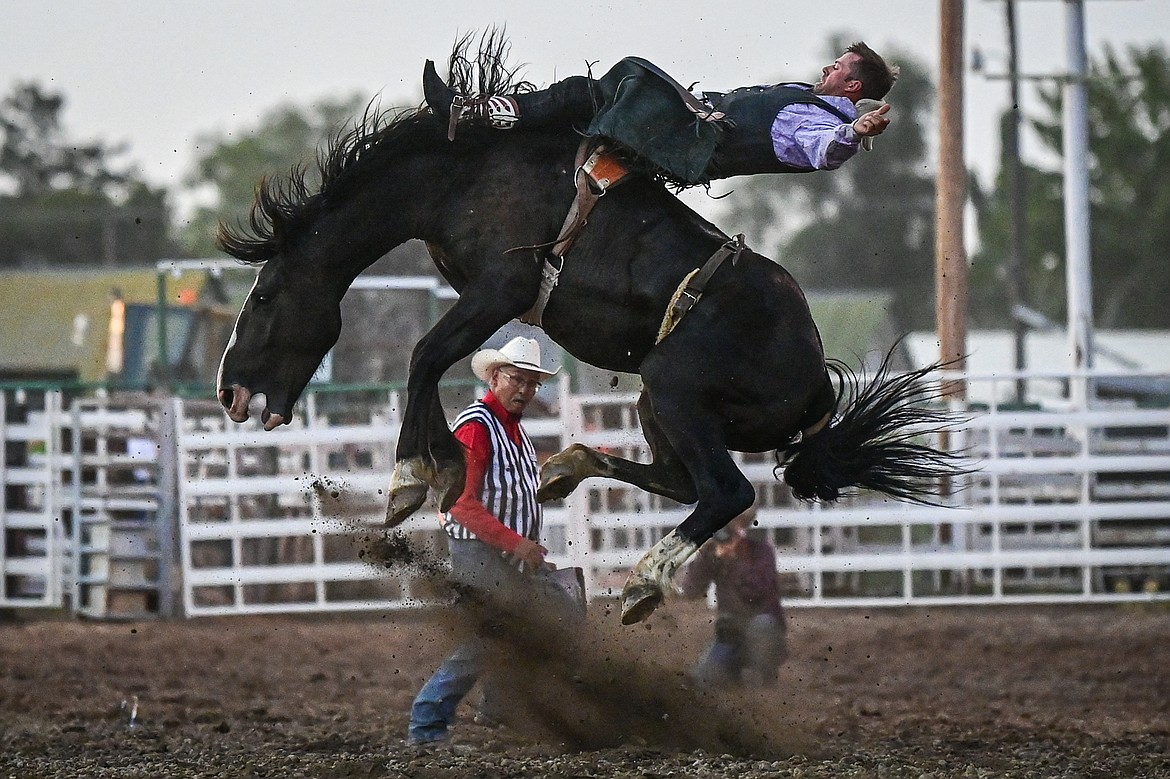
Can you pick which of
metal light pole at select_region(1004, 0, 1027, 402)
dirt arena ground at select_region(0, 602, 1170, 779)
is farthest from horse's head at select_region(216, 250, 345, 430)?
metal light pole at select_region(1004, 0, 1027, 402)

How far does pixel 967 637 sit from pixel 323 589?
433 cm

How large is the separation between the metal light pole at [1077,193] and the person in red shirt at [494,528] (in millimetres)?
9739

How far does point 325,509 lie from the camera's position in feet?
19.7

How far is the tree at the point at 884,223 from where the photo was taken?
5050 centimetres

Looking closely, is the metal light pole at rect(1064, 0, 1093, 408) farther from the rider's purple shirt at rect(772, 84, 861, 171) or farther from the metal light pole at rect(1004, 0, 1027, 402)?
the rider's purple shirt at rect(772, 84, 861, 171)

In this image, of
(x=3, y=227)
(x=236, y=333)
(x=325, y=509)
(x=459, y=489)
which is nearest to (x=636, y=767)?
(x=459, y=489)

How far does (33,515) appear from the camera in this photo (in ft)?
37.0

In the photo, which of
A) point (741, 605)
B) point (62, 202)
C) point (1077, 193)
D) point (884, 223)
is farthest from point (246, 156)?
point (741, 605)

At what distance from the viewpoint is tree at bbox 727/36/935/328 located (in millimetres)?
50500

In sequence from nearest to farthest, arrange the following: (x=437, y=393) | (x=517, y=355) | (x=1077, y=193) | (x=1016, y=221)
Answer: (x=437, y=393)
(x=517, y=355)
(x=1077, y=193)
(x=1016, y=221)

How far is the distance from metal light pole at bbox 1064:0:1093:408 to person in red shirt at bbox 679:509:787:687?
7.96 m

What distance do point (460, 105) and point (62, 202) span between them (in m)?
50.9

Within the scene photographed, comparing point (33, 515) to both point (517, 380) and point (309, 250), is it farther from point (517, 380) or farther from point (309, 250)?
point (309, 250)

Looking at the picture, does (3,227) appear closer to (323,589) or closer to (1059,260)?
(1059,260)
